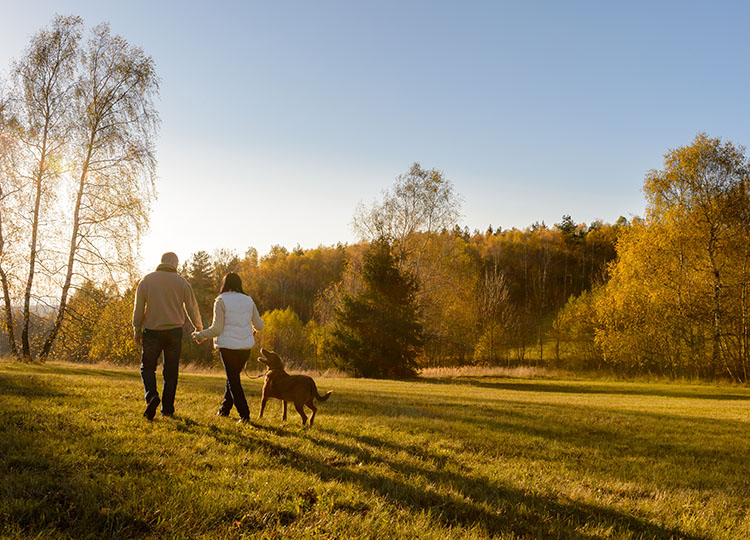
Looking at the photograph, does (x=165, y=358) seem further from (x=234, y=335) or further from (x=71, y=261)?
(x=71, y=261)

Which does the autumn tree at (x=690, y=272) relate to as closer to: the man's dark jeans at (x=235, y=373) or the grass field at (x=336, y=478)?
the grass field at (x=336, y=478)

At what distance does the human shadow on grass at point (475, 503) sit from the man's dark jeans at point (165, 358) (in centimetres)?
209

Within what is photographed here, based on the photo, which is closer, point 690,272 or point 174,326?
point 174,326


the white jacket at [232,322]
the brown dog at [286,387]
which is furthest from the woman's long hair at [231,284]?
the brown dog at [286,387]

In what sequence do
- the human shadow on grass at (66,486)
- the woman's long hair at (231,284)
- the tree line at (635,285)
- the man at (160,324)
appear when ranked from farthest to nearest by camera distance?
the tree line at (635,285), the woman's long hair at (231,284), the man at (160,324), the human shadow on grass at (66,486)

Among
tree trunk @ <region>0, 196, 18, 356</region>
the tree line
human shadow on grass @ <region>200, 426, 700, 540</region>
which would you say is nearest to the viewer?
human shadow on grass @ <region>200, 426, 700, 540</region>

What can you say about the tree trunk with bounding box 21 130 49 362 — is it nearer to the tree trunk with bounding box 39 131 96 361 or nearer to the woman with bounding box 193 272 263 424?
the tree trunk with bounding box 39 131 96 361

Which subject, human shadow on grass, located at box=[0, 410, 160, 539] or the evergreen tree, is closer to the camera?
human shadow on grass, located at box=[0, 410, 160, 539]

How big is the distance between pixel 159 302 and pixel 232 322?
3.42ft

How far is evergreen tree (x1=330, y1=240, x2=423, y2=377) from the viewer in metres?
27.6

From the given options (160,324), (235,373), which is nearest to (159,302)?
(160,324)

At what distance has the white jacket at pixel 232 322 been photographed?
654 centimetres

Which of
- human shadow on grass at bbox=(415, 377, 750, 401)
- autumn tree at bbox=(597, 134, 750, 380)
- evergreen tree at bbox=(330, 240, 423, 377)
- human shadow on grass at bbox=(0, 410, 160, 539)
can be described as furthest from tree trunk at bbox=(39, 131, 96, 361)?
autumn tree at bbox=(597, 134, 750, 380)

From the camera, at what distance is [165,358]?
255 inches
